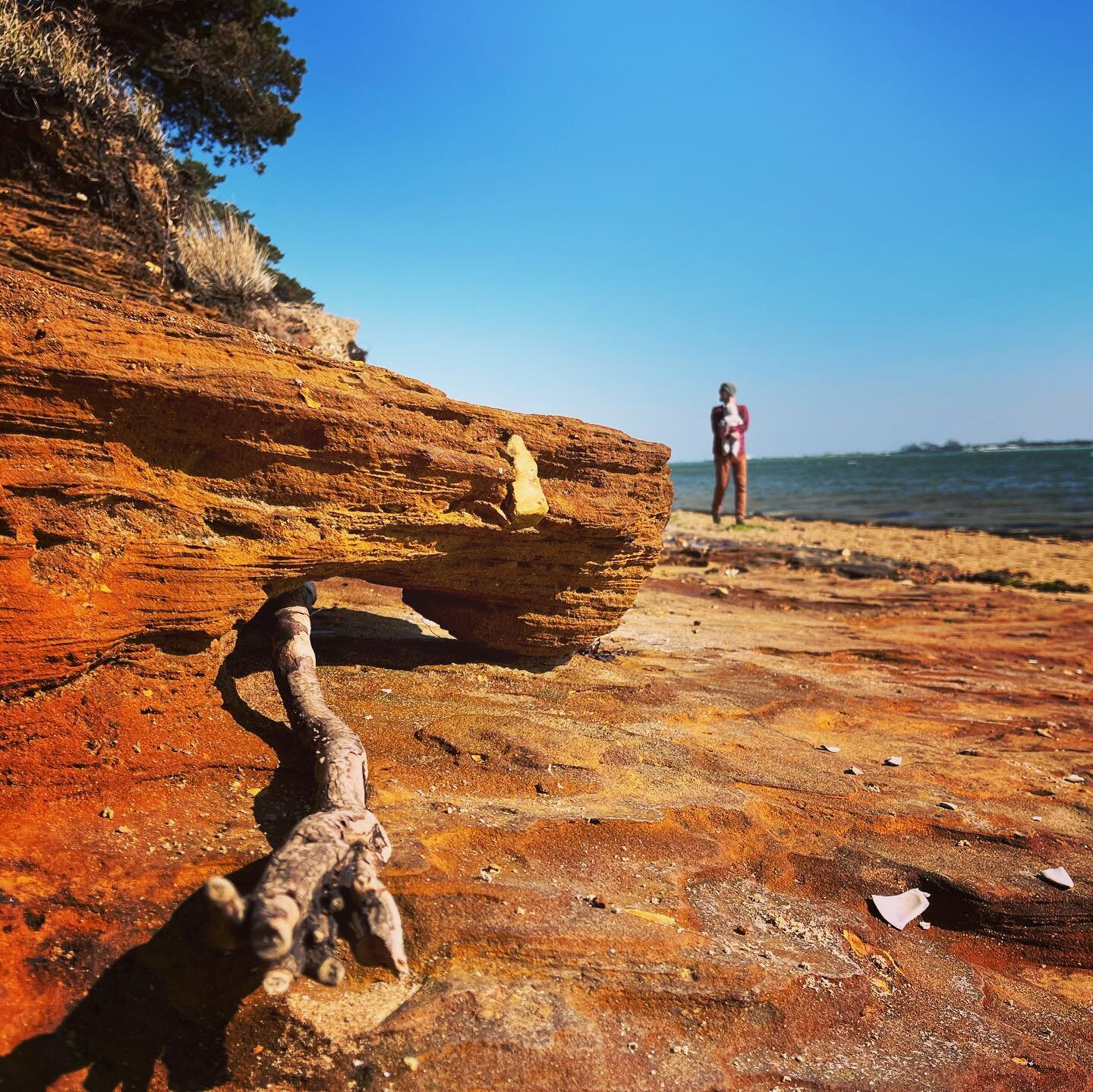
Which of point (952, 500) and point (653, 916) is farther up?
point (952, 500)

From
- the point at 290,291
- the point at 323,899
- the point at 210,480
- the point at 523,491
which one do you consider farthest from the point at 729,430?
the point at 323,899

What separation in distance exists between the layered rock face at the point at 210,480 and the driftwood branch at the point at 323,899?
1.12 meters

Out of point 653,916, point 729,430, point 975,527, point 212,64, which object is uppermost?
point 212,64

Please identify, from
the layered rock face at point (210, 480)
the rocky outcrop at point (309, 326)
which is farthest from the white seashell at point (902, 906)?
the rocky outcrop at point (309, 326)

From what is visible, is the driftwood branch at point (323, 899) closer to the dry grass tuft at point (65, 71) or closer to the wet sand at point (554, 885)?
the wet sand at point (554, 885)

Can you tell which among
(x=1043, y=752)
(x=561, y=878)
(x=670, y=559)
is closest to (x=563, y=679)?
(x=561, y=878)

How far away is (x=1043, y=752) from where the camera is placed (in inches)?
195

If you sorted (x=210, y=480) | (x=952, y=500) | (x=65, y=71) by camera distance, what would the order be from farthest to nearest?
(x=952, y=500)
(x=65, y=71)
(x=210, y=480)

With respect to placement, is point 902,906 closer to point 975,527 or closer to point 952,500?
point 975,527

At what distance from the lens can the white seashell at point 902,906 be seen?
125 inches

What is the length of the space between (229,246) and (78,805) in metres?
6.89

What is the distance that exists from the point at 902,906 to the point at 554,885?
171 centimetres

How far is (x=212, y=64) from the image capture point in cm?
912

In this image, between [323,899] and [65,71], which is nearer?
[323,899]
